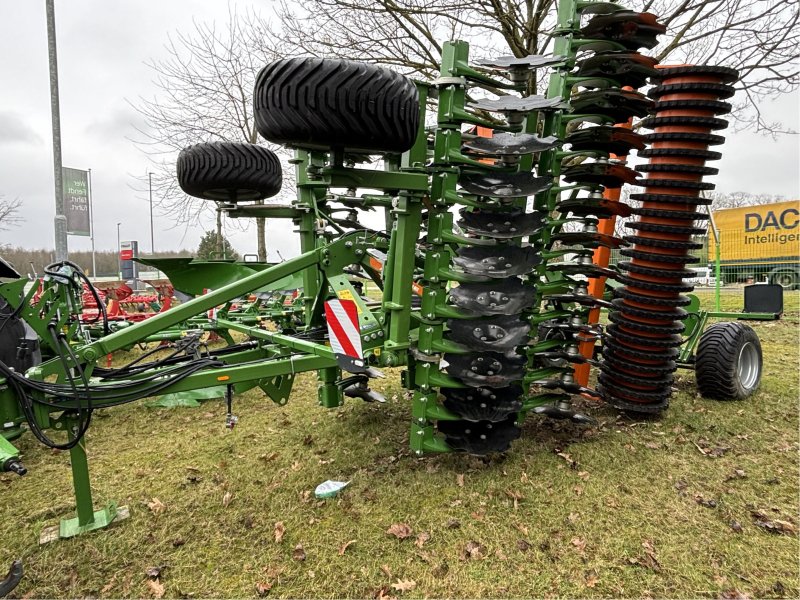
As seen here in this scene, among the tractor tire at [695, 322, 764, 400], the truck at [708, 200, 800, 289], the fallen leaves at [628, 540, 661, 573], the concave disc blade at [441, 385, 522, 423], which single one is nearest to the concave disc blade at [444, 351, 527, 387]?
the concave disc blade at [441, 385, 522, 423]

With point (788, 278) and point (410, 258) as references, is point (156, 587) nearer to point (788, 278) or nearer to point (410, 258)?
point (410, 258)

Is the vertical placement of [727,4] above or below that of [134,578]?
above

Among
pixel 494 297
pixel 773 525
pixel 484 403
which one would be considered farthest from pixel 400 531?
pixel 773 525

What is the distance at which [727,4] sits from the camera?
9039 millimetres

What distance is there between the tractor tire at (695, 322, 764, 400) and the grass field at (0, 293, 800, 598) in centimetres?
32

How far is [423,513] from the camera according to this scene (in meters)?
3.12

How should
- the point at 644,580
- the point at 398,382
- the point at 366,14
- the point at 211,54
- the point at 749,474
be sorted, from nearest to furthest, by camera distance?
the point at 644,580, the point at 749,474, the point at 398,382, the point at 366,14, the point at 211,54

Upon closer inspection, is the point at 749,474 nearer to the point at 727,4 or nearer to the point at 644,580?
the point at 644,580

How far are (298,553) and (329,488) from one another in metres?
0.63

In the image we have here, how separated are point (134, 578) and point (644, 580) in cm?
255

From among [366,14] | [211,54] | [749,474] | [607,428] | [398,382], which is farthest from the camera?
[211,54]

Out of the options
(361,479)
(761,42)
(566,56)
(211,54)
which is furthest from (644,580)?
(211,54)

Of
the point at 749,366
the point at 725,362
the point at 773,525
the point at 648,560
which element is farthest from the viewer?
the point at 749,366

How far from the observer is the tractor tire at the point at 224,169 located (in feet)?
12.8
